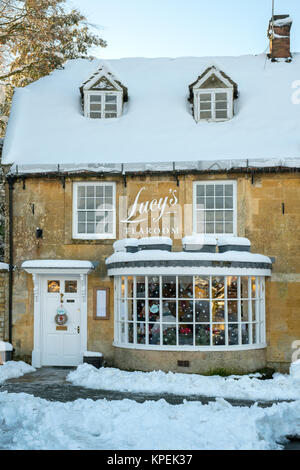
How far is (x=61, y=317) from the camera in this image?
15523 mm

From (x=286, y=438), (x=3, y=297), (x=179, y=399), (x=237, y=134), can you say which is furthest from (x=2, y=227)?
(x=286, y=438)

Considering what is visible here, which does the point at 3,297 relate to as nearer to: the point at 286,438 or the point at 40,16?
the point at 286,438

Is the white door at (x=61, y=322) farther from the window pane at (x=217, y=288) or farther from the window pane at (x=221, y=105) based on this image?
the window pane at (x=221, y=105)

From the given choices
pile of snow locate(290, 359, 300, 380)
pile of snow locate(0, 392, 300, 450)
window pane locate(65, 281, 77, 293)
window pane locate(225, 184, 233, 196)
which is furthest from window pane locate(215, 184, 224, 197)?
pile of snow locate(0, 392, 300, 450)

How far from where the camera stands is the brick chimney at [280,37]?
1984 centimetres

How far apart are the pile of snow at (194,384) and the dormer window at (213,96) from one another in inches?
319

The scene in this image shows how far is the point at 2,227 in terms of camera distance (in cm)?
2441

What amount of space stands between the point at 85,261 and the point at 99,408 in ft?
21.1

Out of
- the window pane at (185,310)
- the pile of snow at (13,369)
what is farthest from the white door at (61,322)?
the window pane at (185,310)

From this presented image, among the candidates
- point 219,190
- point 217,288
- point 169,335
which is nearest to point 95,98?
point 219,190

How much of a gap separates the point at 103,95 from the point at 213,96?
3544mm

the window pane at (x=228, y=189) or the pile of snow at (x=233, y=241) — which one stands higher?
the window pane at (x=228, y=189)

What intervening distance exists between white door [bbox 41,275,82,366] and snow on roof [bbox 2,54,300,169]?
353 cm

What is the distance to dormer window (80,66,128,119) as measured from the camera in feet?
57.7
